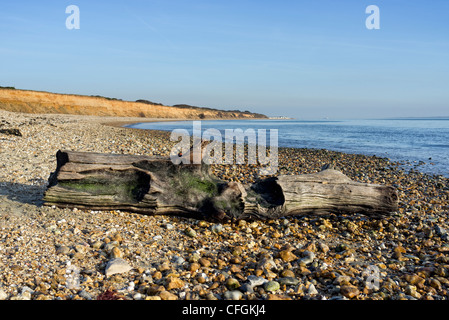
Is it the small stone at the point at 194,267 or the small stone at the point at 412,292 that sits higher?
the small stone at the point at 194,267

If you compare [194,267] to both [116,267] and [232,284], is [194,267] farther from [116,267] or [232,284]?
[116,267]

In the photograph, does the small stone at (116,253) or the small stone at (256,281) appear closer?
the small stone at (256,281)

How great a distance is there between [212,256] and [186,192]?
1.50m

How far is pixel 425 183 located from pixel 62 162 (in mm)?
9929

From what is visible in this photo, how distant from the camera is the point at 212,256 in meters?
4.22

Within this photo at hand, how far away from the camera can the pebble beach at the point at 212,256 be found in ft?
11.1

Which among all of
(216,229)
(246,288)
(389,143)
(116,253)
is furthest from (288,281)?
(389,143)

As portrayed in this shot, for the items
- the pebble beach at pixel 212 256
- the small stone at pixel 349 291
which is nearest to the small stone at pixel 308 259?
the pebble beach at pixel 212 256

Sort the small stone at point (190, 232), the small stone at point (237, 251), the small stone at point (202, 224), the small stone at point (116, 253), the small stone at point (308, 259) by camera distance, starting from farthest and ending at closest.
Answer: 1. the small stone at point (202, 224)
2. the small stone at point (190, 232)
3. the small stone at point (237, 251)
4. the small stone at point (308, 259)
5. the small stone at point (116, 253)

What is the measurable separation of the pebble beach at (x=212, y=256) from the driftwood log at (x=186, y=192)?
0.70ft

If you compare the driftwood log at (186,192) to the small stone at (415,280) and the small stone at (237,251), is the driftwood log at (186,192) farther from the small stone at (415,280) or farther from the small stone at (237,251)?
the small stone at (415,280)

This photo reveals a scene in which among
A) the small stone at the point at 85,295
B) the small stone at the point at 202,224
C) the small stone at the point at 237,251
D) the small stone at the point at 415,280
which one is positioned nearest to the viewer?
the small stone at the point at 85,295
